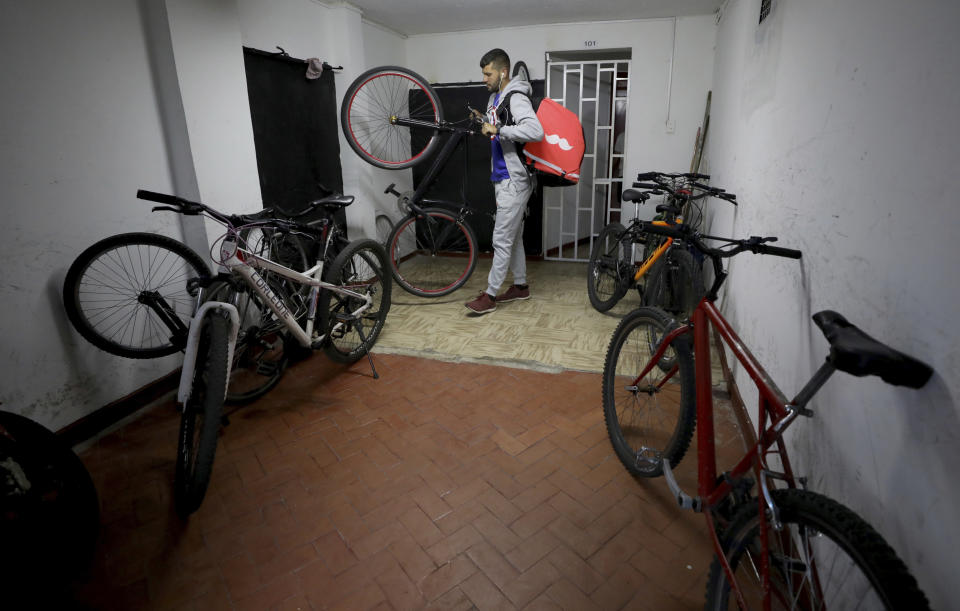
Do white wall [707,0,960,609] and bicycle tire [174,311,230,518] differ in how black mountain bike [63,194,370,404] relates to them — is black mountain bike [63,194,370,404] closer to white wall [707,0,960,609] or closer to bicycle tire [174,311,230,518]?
bicycle tire [174,311,230,518]

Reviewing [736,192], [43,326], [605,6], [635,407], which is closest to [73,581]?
[43,326]

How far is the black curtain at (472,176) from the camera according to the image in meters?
A: 5.24

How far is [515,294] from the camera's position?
13.7ft

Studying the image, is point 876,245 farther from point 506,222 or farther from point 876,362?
point 506,222

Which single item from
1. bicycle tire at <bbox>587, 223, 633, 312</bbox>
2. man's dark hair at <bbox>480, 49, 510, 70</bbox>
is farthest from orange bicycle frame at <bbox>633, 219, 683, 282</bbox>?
man's dark hair at <bbox>480, 49, 510, 70</bbox>

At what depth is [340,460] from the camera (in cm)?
217

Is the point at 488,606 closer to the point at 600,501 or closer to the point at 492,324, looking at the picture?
the point at 600,501

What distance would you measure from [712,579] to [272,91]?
387 cm

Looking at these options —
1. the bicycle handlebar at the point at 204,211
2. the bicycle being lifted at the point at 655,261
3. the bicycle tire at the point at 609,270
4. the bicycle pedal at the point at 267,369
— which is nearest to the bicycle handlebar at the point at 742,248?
the bicycle being lifted at the point at 655,261

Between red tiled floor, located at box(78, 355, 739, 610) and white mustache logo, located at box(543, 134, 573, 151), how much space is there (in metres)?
1.86

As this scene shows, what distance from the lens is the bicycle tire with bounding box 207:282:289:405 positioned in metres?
2.42

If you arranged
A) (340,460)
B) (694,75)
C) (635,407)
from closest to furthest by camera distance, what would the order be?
(340,460) < (635,407) < (694,75)

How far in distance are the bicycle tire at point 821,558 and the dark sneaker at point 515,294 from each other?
114 inches

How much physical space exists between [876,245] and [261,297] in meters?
2.29
